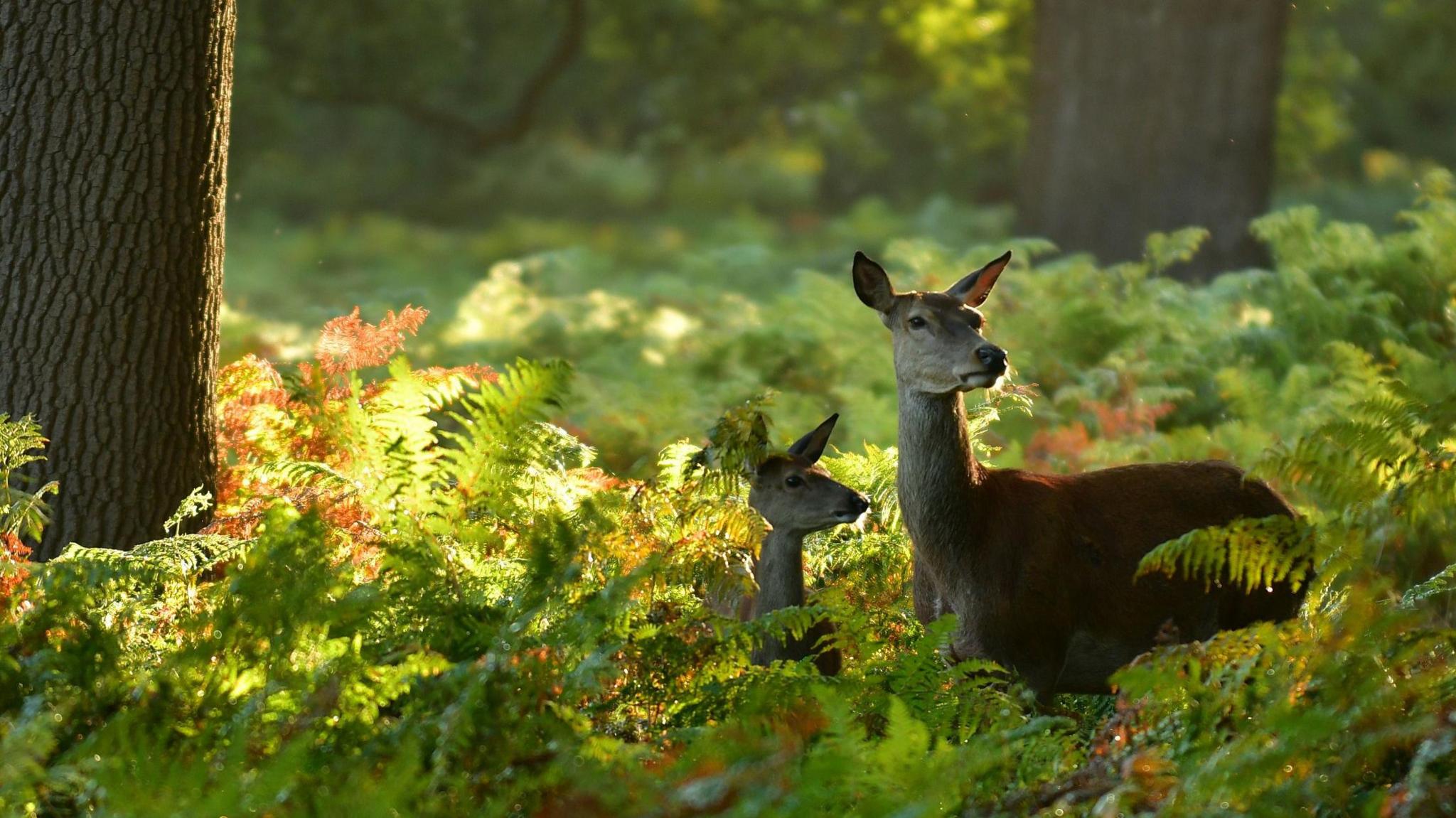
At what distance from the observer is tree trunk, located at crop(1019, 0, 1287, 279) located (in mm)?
14688

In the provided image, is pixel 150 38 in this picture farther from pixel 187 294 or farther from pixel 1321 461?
pixel 1321 461

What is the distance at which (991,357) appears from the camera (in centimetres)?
520

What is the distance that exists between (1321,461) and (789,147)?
2471cm

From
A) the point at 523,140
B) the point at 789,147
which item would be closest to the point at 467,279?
the point at 523,140

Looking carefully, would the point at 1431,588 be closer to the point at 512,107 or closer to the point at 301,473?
the point at 301,473

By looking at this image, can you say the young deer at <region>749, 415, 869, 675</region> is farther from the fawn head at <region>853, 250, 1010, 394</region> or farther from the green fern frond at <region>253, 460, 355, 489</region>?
the green fern frond at <region>253, 460, 355, 489</region>

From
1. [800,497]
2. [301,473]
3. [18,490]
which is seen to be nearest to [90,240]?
[18,490]

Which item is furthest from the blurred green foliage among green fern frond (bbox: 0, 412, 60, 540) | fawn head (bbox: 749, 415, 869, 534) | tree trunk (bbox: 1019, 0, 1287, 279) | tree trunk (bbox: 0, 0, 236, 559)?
fawn head (bbox: 749, 415, 869, 534)

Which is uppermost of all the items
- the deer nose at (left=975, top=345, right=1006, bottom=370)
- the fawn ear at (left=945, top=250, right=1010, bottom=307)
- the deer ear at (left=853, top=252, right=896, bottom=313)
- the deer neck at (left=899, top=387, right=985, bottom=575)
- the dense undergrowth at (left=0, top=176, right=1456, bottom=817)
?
the fawn ear at (left=945, top=250, right=1010, bottom=307)

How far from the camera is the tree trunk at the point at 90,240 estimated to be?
18.7 ft

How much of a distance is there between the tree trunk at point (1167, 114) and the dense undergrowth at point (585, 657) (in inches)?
332

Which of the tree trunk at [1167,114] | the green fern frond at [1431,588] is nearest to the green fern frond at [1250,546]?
the green fern frond at [1431,588]

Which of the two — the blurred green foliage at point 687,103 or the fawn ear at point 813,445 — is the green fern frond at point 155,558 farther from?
the blurred green foliage at point 687,103

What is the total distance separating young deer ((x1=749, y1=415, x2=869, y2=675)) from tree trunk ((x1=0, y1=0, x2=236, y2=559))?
2.16m
